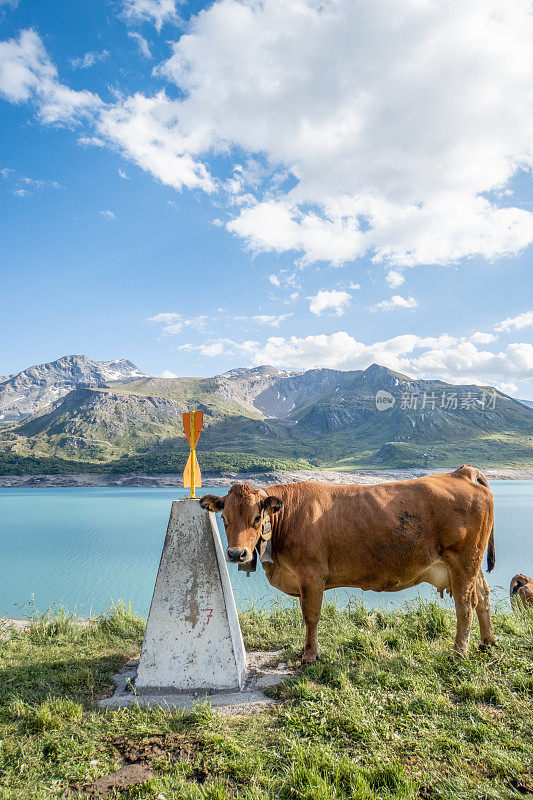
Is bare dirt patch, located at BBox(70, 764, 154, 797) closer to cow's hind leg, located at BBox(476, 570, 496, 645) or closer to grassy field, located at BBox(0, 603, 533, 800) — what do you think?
grassy field, located at BBox(0, 603, 533, 800)

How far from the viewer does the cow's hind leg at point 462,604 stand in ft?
18.4

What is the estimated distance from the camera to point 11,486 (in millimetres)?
116875

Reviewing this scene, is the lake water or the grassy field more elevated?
the grassy field

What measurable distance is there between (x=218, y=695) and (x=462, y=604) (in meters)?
3.34

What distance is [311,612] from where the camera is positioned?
5.57m

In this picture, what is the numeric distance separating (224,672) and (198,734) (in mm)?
1214

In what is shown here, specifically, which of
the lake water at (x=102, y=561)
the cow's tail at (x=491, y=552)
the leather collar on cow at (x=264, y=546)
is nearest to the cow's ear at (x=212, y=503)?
the leather collar on cow at (x=264, y=546)

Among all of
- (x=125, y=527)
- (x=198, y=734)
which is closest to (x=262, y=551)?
(x=198, y=734)

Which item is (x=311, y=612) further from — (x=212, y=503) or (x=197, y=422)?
(x=197, y=422)

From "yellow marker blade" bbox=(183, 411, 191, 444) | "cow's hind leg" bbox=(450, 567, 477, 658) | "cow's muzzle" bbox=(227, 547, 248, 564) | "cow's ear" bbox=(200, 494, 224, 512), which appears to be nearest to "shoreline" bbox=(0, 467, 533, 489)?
"yellow marker blade" bbox=(183, 411, 191, 444)

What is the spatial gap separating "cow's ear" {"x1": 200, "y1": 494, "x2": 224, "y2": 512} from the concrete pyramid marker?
0.21 m

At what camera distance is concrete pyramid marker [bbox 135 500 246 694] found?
5340 millimetres

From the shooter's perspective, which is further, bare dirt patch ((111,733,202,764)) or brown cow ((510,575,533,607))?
brown cow ((510,575,533,607))

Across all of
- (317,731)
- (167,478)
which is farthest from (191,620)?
(167,478)
